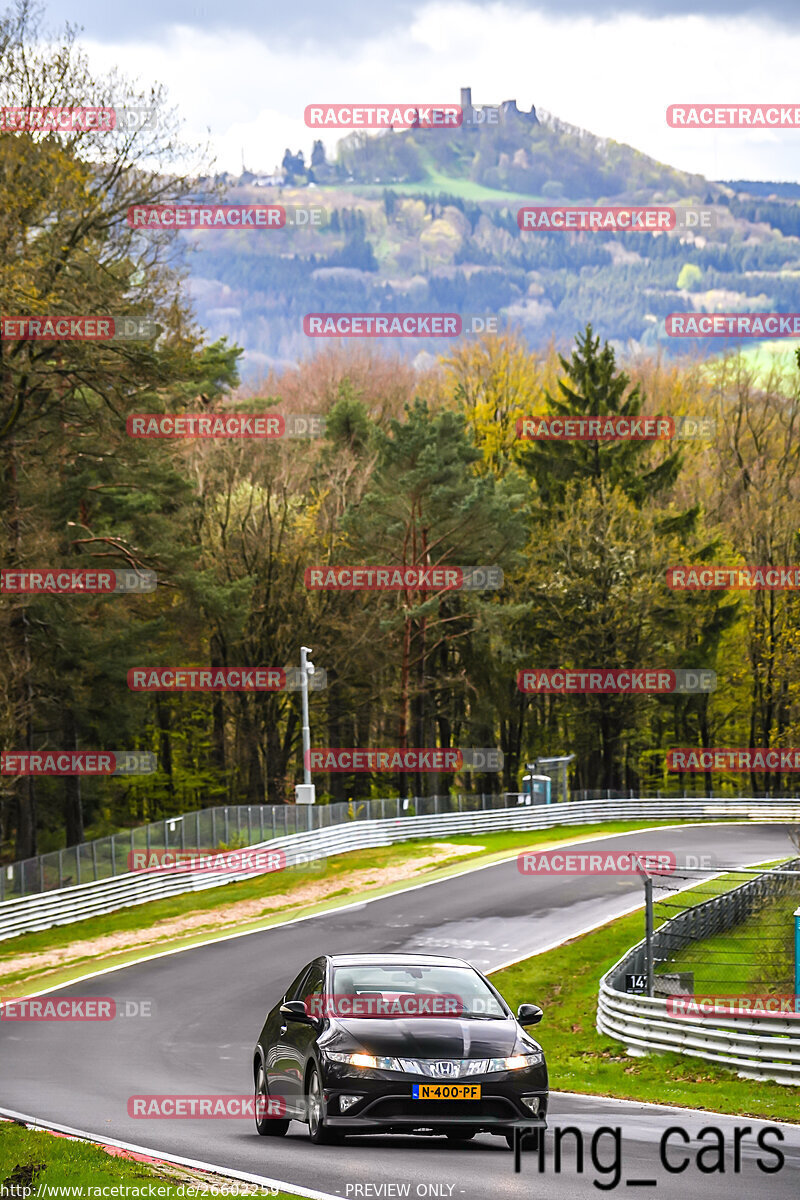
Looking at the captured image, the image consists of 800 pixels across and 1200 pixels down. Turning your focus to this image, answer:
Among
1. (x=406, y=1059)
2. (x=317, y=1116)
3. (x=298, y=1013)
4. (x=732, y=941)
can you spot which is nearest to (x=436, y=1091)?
(x=406, y=1059)

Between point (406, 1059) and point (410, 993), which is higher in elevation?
point (410, 993)

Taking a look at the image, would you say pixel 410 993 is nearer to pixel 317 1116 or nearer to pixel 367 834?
pixel 317 1116

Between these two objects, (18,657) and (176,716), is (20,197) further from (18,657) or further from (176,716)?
(176,716)

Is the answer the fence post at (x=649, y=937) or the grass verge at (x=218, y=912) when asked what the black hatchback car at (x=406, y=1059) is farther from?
the grass verge at (x=218, y=912)

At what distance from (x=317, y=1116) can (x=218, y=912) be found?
2537 centimetres

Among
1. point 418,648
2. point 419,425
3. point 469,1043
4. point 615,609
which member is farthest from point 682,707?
point 469,1043

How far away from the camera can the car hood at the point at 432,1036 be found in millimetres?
10609

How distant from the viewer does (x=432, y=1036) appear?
422 inches

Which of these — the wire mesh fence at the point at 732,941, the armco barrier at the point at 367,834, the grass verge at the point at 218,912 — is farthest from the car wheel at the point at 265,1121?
the armco barrier at the point at 367,834

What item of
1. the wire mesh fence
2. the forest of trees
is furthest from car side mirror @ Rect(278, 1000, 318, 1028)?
the forest of trees

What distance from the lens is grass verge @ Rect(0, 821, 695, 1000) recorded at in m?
30.5

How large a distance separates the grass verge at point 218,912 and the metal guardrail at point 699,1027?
1200cm

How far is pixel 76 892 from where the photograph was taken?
35.4m

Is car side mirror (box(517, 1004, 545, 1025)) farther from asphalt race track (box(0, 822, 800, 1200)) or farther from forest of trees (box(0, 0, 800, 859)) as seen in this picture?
forest of trees (box(0, 0, 800, 859))
